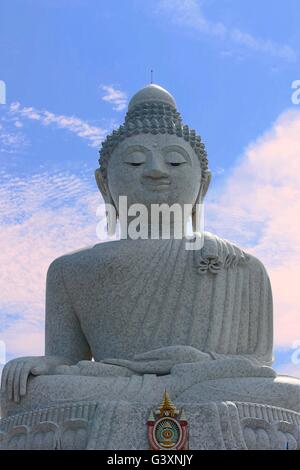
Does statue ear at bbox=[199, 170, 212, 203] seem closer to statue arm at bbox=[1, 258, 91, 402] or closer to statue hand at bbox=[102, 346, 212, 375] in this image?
statue arm at bbox=[1, 258, 91, 402]

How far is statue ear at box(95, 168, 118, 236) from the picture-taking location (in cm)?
852

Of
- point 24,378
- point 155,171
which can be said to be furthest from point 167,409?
point 155,171

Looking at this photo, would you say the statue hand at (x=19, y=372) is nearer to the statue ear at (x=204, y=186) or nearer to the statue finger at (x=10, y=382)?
the statue finger at (x=10, y=382)

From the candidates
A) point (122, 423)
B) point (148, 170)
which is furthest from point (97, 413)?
point (148, 170)

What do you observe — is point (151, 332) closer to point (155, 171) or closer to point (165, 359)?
point (165, 359)

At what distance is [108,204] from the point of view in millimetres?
8633

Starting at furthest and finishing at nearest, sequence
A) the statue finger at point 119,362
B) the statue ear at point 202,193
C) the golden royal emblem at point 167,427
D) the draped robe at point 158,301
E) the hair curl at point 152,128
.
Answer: the statue ear at point 202,193
the hair curl at point 152,128
the draped robe at point 158,301
the statue finger at point 119,362
the golden royal emblem at point 167,427

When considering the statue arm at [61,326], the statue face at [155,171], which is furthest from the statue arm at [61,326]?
the statue face at [155,171]

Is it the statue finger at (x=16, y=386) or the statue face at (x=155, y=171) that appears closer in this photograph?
the statue finger at (x=16, y=386)

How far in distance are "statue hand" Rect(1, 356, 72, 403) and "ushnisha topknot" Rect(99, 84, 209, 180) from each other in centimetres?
233

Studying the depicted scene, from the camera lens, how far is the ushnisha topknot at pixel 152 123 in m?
8.45

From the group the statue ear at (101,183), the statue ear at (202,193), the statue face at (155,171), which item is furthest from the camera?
the statue ear at (101,183)

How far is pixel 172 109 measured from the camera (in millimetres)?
8828
